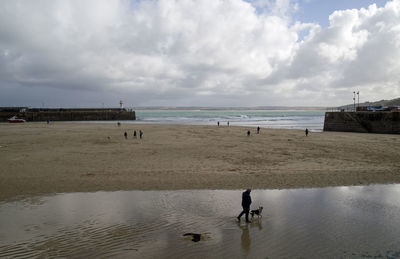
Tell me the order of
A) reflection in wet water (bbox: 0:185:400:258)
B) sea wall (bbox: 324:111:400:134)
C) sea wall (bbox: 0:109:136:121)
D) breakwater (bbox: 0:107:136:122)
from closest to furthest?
1. reflection in wet water (bbox: 0:185:400:258)
2. sea wall (bbox: 324:111:400:134)
3. sea wall (bbox: 0:109:136:121)
4. breakwater (bbox: 0:107:136:122)

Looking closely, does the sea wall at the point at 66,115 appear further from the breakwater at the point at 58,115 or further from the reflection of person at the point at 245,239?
the reflection of person at the point at 245,239

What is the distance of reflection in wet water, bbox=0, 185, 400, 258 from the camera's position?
6586 mm

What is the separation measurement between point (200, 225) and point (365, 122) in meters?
38.9

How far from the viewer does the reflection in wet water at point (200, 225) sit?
6586mm

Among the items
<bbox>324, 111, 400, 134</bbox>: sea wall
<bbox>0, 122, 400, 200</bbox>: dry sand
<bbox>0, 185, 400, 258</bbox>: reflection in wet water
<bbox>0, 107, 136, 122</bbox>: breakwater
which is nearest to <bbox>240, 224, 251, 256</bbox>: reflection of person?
<bbox>0, 185, 400, 258</bbox>: reflection in wet water

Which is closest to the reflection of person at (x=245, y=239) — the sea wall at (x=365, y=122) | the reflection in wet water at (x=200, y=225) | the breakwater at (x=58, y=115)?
the reflection in wet water at (x=200, y=225)

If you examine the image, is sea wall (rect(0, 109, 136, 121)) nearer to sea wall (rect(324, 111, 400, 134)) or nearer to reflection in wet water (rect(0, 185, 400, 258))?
sea wall (rect(324, 111, 400, 134))

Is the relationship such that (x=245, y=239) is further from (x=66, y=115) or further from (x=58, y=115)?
(x=58, y=115)

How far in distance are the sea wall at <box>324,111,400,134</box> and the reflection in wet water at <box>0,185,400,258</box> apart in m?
30.4

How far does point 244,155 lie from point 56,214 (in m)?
13.5

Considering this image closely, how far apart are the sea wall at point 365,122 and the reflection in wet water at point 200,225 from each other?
30386 mm

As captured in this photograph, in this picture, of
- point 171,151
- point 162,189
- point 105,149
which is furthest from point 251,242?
point 105,149

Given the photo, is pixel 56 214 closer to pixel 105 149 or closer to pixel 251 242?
pixel 251 242

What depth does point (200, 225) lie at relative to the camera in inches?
314
